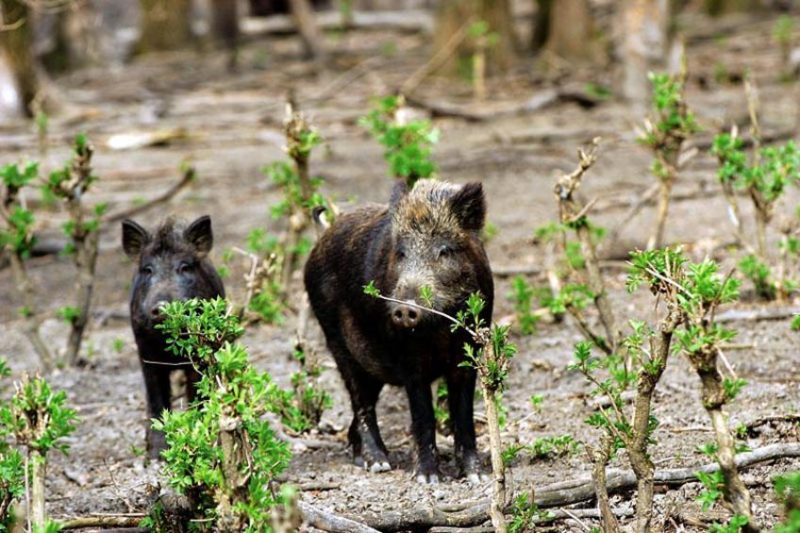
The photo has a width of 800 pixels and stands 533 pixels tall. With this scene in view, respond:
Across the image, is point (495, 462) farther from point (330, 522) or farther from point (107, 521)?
point (107, 521)

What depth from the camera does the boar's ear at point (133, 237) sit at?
7.38 m

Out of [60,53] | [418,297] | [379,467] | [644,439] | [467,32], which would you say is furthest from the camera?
[60,53]

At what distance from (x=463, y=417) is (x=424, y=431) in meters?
0.20

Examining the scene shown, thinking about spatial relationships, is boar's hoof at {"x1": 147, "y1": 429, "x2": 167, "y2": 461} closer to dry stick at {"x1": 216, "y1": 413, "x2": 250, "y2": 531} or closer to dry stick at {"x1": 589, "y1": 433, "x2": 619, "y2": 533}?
dry stick at {"x1": 216, "y1": 413, "x2": 250, "y2": 531}

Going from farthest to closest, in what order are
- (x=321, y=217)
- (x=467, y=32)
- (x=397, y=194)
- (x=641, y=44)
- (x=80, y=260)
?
(x=467, y=32), (x=641, y=44), (x=80, y=260), (x=321, y=217), (x=397, y=194)

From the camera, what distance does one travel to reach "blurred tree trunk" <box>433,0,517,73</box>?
1961 centimetres

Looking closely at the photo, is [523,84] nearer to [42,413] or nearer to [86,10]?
[86,10]

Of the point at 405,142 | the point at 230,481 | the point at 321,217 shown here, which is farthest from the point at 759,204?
the point at 230,481

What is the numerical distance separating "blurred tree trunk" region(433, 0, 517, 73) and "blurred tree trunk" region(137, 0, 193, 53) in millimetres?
9667

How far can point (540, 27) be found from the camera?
75.2 feet

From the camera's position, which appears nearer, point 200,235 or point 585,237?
point 200,235

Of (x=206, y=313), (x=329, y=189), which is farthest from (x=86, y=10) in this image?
(x=206, y=313)

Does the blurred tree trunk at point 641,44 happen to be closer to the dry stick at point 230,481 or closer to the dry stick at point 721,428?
the dry stick at point 721,428

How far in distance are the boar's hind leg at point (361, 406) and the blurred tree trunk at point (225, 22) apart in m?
20.8
